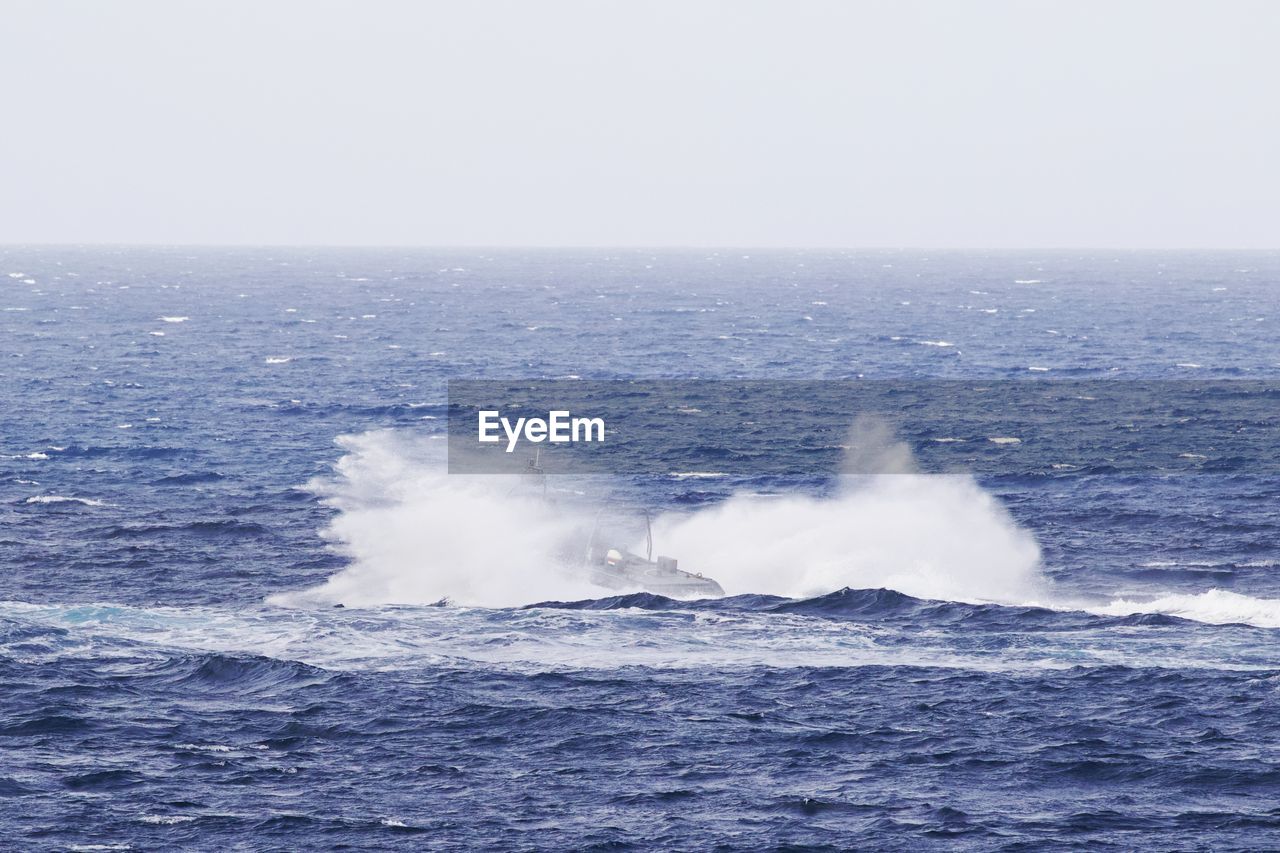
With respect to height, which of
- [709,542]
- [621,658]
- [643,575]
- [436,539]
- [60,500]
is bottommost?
[621,658]

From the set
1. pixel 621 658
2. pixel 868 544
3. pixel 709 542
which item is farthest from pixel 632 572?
pixel 868 544

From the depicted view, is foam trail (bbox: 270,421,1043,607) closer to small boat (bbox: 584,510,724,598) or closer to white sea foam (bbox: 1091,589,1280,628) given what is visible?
small boat (bbox: 584,510,724,598)

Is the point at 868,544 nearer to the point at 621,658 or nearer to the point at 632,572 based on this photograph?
the point at 632,572

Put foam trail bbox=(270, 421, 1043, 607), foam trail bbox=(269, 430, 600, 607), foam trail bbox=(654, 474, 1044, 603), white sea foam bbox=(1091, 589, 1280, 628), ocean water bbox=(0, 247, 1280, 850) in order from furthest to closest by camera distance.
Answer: foam trail bbox=(654, 474, 1044, 603) → foam trail bbox=(270, 421, 1043, 607) → foam trail bbox=(269, 430, 600, 607) → white sea foam bbox=(1091, 589, 1280, 628) → ocean water bbox=(0, 247, 1280, 850)

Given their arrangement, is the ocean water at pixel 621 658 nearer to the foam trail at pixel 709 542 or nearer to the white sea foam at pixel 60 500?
the foam trail at pixel 709 542

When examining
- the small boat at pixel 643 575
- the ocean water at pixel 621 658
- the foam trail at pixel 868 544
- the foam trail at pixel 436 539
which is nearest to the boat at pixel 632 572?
the small boat at pixel 643 575

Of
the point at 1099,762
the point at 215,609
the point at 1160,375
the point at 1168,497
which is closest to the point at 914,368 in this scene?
the point at 1160,375

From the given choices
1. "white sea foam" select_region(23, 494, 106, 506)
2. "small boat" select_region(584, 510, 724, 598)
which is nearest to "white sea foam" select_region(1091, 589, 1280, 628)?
"small boat" select_region(584, 510, 724, 598)

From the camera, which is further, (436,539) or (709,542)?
(709,542)

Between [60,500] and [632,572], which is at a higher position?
[60,500]

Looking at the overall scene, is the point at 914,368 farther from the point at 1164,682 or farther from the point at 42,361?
the point at 1164,682
